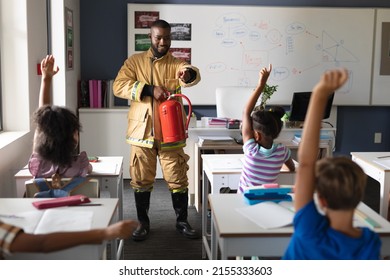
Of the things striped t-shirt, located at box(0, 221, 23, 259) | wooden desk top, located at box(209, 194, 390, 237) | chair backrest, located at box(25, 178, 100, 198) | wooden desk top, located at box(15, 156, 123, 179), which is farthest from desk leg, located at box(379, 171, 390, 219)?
striped t-shirt, located at box(0, 221, 23, 259)

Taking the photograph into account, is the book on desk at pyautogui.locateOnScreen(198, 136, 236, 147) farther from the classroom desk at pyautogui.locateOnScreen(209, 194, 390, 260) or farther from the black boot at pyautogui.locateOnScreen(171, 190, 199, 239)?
the classroom desk at pyautogui.locateOnScreen(209, 194, 390, 260)

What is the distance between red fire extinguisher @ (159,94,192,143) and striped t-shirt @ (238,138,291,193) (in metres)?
0.62

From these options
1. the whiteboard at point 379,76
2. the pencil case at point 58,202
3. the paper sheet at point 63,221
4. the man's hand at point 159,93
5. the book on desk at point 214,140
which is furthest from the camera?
the whiteboard at point 379,76

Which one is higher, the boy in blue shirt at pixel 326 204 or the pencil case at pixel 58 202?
the boy in blue shirt at pixel 326 204

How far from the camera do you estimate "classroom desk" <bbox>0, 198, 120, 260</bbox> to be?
1725 millimetres

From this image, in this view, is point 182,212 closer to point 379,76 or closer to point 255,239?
point 255,239

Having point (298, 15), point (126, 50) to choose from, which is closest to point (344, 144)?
point (298, 15)

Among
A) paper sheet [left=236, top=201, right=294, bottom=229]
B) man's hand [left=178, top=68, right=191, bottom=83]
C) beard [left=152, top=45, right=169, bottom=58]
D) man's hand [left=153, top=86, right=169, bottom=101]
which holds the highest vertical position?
beard [left=152, top=45, right=169, bottom=58]

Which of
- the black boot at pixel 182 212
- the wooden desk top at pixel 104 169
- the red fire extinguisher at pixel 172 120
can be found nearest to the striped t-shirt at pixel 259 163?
the red fire extinguisher at pixel 172 120

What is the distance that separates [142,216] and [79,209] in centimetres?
166

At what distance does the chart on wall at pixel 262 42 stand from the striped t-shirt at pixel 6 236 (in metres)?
4.02

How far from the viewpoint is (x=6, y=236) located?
5.48 feet

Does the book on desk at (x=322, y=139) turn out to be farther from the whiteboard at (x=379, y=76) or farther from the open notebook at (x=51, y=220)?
the open notebook at (x=51, y=220)

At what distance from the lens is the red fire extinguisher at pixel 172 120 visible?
3244 millimetres
